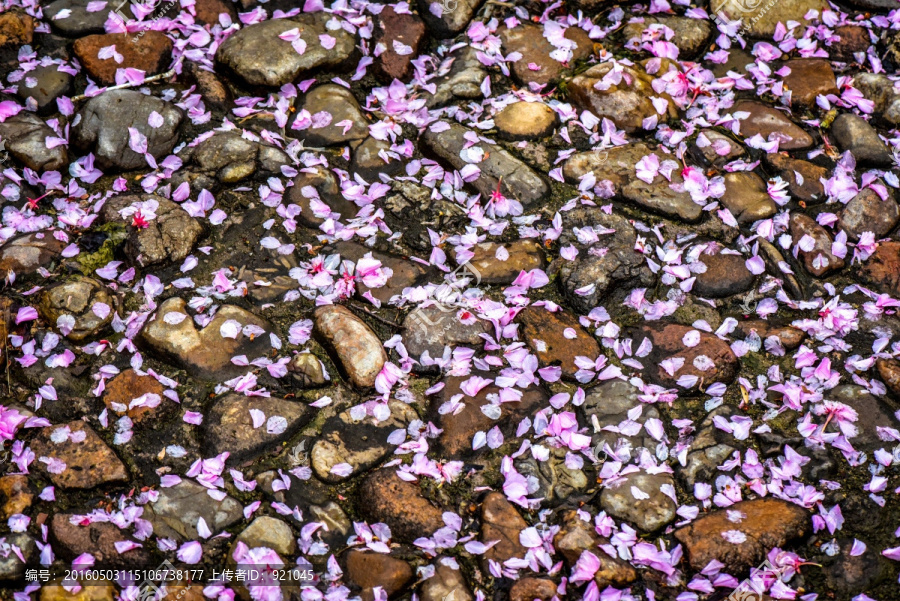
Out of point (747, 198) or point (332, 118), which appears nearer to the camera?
point (747, 198)

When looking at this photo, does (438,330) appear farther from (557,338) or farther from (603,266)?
(603,266)

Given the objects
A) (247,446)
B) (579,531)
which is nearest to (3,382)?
(247,446)

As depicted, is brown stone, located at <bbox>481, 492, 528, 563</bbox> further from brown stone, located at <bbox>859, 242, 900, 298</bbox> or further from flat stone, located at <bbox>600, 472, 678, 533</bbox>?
brown stone, located at <bbox>859, 242, 900, 298</bbox>

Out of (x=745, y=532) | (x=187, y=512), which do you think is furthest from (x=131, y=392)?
(x=745, y=532)

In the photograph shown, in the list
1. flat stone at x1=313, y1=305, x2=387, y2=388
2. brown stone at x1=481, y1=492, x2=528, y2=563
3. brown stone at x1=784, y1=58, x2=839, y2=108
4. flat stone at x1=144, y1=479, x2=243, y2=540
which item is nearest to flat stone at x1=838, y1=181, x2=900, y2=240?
brown stone at x1=784, y1=58, x2=839, y2=108

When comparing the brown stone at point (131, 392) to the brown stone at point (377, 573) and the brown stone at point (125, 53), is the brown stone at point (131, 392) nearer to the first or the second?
the brown stone at point (377, 573)

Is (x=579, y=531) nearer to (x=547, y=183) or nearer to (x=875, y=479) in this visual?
(x=875, y=479)
